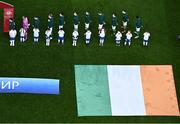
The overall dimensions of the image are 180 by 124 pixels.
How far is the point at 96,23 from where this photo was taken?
2739 cm

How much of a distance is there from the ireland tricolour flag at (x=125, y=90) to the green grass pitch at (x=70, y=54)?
0.35 metres

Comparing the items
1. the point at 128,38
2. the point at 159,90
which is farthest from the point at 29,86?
the point at 159,90

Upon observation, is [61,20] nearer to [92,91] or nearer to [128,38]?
[128,38]

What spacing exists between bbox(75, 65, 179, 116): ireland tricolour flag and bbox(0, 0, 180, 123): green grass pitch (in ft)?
1.14

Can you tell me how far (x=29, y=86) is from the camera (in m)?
24.0

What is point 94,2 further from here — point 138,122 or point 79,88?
point 138,122

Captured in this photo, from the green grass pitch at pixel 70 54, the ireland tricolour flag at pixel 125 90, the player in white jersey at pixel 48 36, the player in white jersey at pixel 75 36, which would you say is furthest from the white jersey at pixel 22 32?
the ireland tricolour flag at pixel 125 90

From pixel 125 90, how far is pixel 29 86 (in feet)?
15.9

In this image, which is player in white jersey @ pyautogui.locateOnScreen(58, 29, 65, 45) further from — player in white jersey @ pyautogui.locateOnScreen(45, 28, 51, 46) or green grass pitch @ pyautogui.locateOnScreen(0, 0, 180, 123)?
player in white jersey @ pyautogui.locateOnScreen(45, 28, 51, 46)

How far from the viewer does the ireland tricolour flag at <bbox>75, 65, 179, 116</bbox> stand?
78.7 feet

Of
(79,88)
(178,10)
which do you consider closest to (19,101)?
(79,88)

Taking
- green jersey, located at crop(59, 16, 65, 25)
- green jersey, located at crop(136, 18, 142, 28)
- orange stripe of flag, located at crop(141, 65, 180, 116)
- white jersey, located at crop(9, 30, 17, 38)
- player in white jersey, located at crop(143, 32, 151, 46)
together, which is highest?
green jersey, located at crop(59, 16, 65, 25)

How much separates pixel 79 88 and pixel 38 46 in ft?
11.2

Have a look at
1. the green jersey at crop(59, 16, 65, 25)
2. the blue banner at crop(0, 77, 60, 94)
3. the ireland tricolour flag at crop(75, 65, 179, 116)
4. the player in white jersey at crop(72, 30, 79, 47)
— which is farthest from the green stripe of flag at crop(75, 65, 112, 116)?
the green jersey at crop(59, 16, 65, 25)
